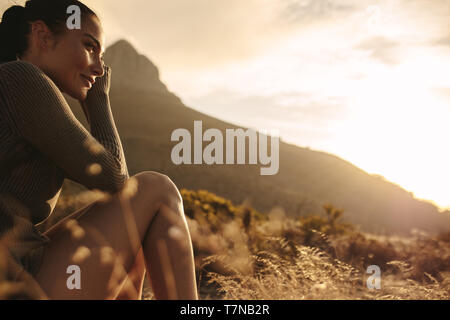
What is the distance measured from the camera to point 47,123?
52.1 inches

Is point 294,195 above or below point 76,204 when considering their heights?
above

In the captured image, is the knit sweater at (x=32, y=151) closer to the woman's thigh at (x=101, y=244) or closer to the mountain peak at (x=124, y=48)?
the woman's thigh at (x=101, y=244)

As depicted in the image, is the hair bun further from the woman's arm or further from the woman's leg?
the woman's leg

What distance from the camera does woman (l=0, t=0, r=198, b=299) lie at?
1312 mm

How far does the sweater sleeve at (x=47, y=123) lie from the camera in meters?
1.31

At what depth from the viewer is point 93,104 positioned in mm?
1814

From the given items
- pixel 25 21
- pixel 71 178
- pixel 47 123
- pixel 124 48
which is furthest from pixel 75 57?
pixel 124 48

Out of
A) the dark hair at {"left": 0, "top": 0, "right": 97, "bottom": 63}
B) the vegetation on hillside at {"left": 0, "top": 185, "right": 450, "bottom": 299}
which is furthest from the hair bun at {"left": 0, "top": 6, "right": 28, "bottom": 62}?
the vegetation on hillside at {"left": 0, "top": 185, "right": 450, "bottom": 299}

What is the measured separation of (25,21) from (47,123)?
0.59m

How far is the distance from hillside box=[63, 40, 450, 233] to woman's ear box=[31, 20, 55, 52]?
20991 millimetres

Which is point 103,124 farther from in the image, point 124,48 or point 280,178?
point 124,48
